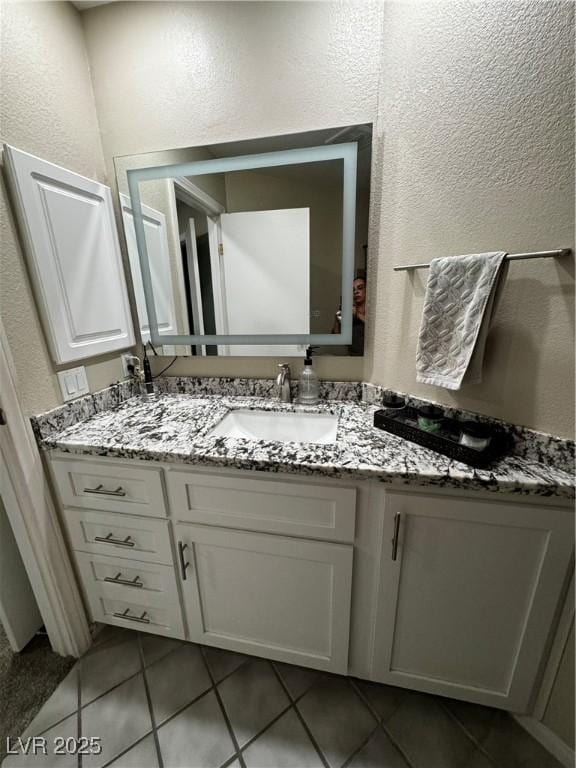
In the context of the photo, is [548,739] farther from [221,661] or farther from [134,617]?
[134,617]

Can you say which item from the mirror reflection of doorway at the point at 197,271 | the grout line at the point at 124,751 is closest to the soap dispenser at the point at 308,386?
the mirror reflection of doorway at the point at 197,271

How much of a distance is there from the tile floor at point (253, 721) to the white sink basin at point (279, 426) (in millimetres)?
864

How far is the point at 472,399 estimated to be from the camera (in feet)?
3.11

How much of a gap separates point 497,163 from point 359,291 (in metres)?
0.53

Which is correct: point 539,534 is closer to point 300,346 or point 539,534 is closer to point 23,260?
point 300,346

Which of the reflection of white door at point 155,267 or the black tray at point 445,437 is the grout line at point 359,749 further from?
the reflection of white door at point 155,267

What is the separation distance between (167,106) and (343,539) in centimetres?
170

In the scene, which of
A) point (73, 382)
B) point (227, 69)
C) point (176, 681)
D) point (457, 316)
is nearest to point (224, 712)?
point (176, 681)

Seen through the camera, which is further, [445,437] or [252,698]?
[252,698]

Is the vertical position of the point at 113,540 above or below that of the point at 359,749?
above

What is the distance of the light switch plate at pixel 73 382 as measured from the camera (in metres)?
1.10

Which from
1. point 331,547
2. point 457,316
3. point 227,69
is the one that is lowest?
point 331,547

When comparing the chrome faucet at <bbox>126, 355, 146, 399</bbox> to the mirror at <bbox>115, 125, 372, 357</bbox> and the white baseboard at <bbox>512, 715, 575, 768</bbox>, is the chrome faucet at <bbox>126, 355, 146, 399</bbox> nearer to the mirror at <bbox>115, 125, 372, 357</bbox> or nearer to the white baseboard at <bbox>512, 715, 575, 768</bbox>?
the mirror at <bbox>115, 125, 372, 357</bbox>

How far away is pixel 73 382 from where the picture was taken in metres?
1.14
